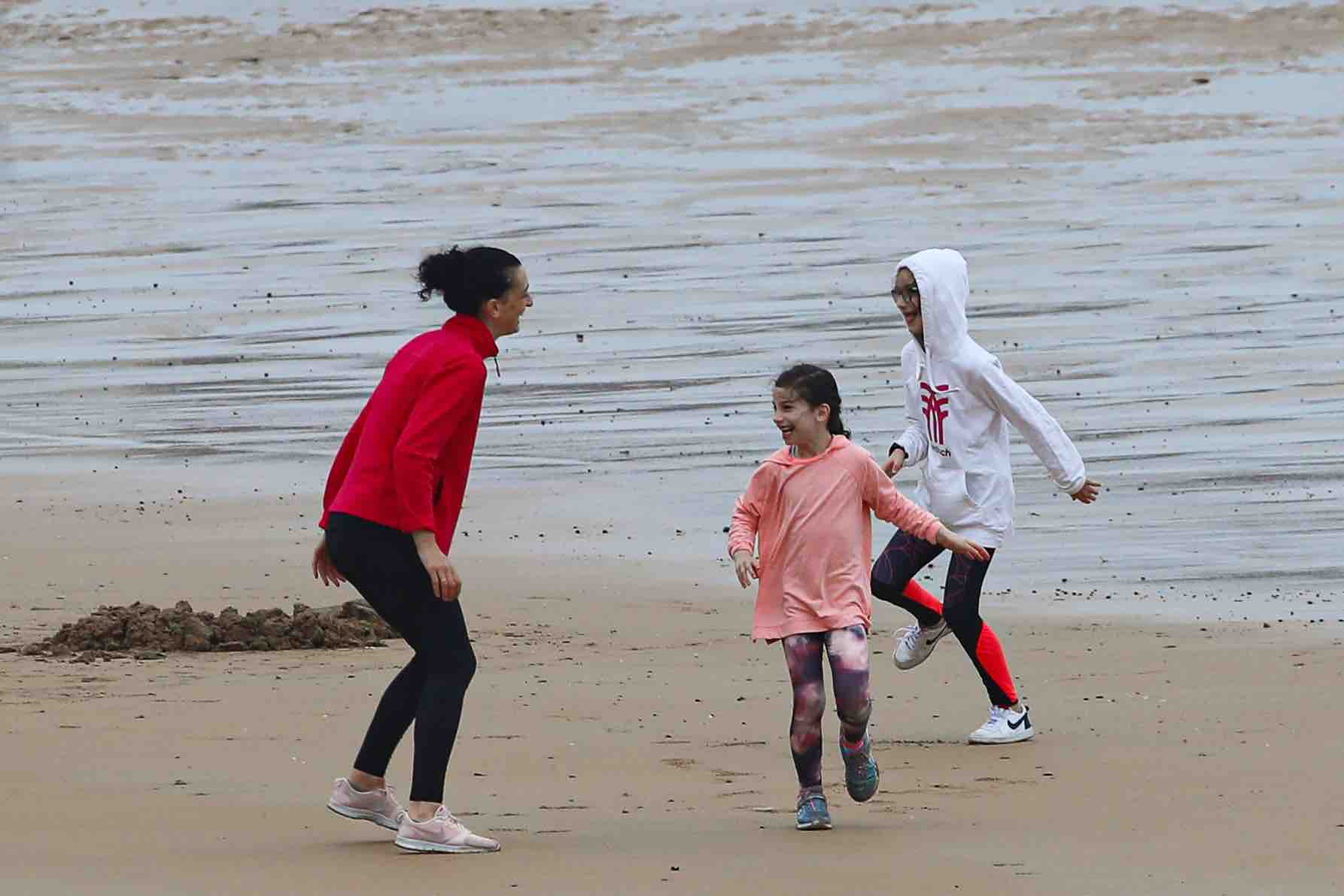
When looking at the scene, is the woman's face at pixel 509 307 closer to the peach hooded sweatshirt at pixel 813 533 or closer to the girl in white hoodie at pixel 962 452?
the peach hooded sweatshirt at pixel 813 533

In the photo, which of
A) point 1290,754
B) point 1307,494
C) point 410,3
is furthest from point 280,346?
point 410,3

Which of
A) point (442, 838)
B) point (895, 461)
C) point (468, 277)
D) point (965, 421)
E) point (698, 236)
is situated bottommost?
point (442, 838)

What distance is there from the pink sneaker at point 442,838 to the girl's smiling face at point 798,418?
4.50 ft

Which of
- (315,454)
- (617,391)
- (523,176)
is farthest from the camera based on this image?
(523,176)

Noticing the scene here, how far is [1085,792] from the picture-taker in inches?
302

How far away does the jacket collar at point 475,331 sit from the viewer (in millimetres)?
6742

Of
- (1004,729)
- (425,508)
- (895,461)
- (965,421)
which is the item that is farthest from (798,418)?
(1004,729)

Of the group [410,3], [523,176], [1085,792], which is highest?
[410,3]

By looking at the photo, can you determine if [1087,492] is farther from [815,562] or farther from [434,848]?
[434,848]

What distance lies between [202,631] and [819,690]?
3549mm

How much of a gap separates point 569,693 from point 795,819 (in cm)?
208

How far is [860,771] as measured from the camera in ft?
23.6

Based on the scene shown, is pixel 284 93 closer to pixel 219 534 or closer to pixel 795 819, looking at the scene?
pixel 219 534

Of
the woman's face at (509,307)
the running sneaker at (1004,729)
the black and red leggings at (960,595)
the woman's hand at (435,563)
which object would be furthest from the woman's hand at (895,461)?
the woman's hand at (435,563)
